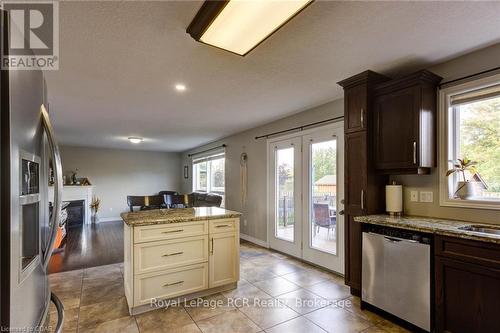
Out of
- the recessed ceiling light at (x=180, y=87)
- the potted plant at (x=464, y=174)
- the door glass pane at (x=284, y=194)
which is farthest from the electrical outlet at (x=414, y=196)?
the recessed ceiling light at (x=180, y=87)

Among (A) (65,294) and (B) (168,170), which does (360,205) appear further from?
(B) (168,170)

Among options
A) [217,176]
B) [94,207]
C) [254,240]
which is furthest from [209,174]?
[94,207]

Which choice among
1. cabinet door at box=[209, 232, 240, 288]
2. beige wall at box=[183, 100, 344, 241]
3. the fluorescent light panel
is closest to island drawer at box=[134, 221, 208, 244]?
cabinet door at box=[209, 232, 240, 288]

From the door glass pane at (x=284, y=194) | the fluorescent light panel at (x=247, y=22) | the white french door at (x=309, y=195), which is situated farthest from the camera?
the door glass pane at (x=284, y=194)

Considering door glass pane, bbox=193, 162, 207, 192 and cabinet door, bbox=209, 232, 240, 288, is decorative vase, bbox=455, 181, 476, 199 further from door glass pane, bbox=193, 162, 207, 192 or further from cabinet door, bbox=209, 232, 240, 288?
door glass pane, bbox=193, 162, 207, 192

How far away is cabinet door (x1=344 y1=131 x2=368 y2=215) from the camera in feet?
9.05

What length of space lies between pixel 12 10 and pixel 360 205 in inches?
127

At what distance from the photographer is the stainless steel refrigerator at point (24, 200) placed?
0.67 meters

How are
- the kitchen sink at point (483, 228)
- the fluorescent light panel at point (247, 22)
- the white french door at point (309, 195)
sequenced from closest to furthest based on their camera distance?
the fluorescent light panel at point (247, 22) < the kitchen sink at point (483, 228) < the white french door at point (309, 195)

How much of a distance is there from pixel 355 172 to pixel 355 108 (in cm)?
69

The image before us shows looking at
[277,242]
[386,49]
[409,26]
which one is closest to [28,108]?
[409,26]

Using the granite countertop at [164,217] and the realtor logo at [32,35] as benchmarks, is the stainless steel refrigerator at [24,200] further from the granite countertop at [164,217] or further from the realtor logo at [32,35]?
the granite countertop at [164,217]

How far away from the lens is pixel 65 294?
2.97 metres

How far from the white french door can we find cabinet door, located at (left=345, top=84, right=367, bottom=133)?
1.93 ft
